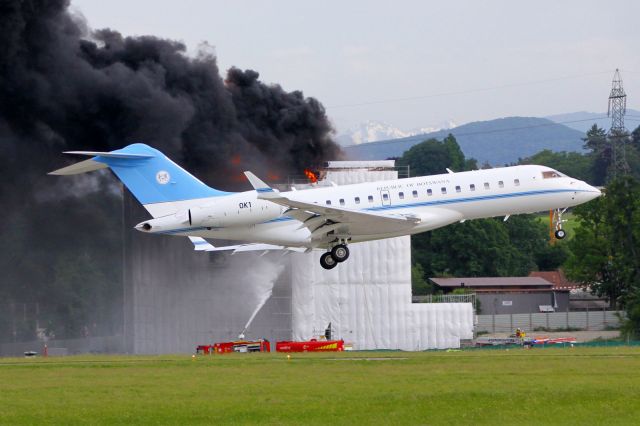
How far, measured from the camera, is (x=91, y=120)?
50188mm

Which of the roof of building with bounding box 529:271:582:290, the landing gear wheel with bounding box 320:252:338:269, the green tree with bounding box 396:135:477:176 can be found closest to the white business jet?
the landing gear wheel with bounding box 320:252:338:269

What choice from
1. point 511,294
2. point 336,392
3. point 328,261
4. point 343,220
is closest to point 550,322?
point 511,294

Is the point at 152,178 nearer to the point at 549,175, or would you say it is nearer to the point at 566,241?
the point at 549,175

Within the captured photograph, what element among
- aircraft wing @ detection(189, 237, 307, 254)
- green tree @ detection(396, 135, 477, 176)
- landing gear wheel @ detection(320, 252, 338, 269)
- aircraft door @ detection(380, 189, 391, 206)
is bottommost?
landing gear wheel @ detection(320, 252, 338, 269)

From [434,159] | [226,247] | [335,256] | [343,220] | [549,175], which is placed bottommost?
[335,256]

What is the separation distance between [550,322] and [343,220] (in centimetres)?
4065

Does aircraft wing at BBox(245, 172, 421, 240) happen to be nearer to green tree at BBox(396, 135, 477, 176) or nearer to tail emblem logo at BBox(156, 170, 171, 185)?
tail emblem logo at BBox(156, 170, 171, 185)

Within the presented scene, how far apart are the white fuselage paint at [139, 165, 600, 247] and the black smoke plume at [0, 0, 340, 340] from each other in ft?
35.9

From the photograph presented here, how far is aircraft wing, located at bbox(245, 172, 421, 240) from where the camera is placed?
3759 centimetres

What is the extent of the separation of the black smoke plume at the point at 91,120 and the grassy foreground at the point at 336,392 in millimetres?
19160

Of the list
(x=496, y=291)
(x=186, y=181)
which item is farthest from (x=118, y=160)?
(x=496, y=291)

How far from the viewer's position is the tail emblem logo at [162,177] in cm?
3978

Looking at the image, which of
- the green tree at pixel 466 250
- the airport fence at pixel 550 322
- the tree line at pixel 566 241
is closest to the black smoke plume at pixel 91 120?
the tree line at pixel 566 241

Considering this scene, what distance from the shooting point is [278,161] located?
55.0 m
